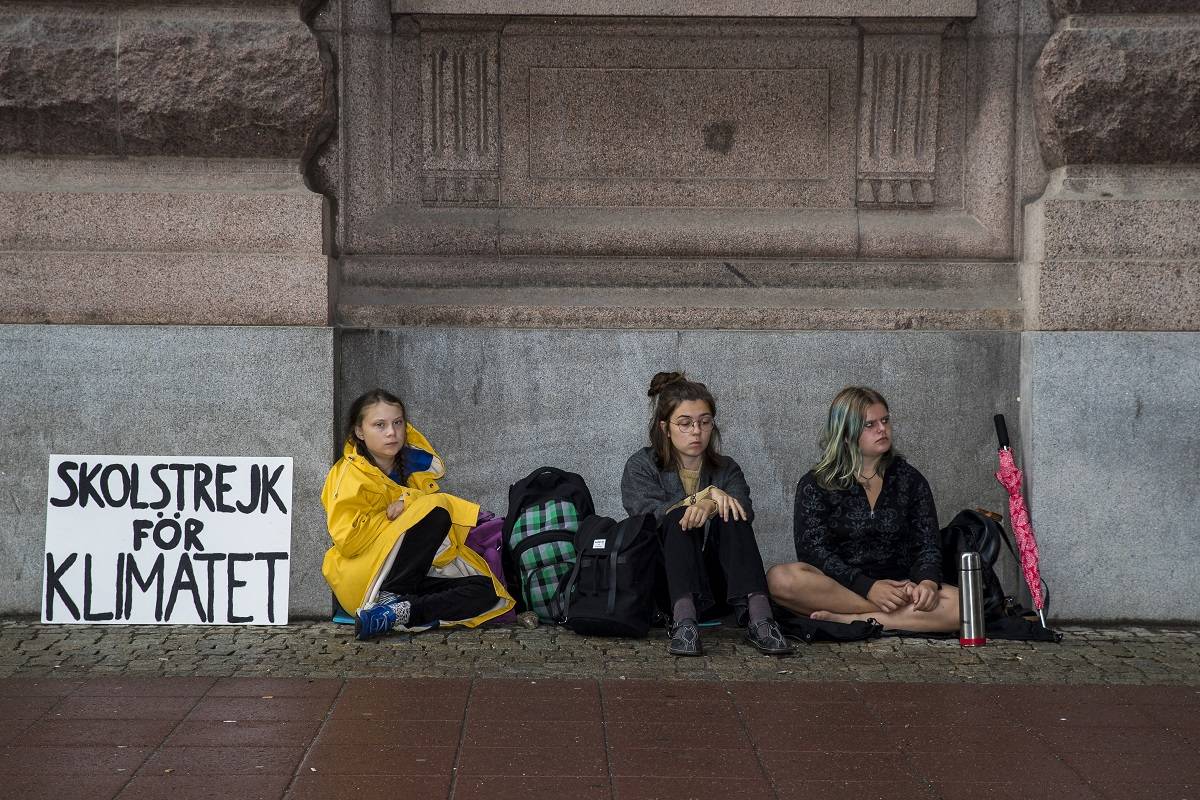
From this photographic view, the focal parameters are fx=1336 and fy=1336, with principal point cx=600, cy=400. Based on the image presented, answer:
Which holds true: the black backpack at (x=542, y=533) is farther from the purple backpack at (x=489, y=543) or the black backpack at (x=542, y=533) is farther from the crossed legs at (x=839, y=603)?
the crossed legs at (x=839, y=603)

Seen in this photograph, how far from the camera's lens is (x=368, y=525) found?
18.7 feet

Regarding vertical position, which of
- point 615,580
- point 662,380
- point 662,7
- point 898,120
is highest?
point 662,7

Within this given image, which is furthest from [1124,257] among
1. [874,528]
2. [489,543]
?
Result: [489,543]

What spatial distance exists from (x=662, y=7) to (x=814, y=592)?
2.84 m

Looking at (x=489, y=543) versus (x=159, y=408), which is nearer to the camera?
(x=159, y=408)

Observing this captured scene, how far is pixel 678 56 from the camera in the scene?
661cm

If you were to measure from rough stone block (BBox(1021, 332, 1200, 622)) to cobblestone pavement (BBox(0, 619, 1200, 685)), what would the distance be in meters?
0.30

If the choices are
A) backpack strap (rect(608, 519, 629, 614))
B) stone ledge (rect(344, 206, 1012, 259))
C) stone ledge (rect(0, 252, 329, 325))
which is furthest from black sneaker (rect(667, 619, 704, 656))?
stone ledge (rect(0, 252, 329, 325))

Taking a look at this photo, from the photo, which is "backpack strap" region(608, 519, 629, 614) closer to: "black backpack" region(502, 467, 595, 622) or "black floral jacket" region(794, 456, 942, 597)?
"black backpack" region(502, 467, 595, 622)

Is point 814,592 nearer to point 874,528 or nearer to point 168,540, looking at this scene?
point 874,528

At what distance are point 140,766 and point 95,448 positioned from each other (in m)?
2.56

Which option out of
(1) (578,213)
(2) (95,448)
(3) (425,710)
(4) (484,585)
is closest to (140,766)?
(3) (425,710)

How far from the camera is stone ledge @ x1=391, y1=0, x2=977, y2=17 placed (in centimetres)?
634

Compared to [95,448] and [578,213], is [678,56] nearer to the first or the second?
[578,213]
